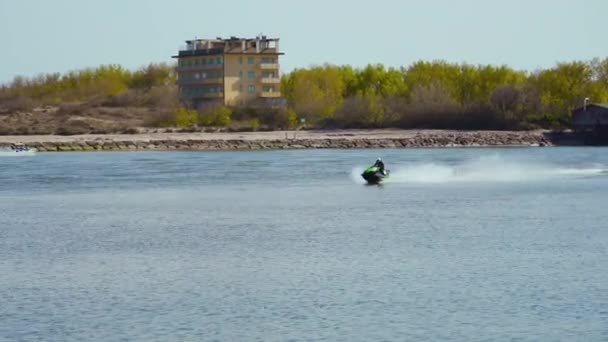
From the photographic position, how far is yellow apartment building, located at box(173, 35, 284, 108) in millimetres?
159375

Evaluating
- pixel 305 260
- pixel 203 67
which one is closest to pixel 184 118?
pixel 203 67

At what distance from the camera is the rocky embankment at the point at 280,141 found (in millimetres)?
130250

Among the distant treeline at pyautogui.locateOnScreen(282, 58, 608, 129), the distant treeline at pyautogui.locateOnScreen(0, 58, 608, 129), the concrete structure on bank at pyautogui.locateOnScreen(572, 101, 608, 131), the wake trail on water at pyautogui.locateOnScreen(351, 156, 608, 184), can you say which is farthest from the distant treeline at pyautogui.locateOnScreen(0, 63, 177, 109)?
the wake trail on water at pyautogui.locateOnScreen(351, 156, 608, 184)

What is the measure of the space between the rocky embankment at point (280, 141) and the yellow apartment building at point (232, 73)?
65.2ft

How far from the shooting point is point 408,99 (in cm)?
15788

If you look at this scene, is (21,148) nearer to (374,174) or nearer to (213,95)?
(213,95)

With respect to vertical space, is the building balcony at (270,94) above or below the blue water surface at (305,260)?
above

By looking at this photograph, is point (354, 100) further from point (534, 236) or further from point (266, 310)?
point (266, 310)

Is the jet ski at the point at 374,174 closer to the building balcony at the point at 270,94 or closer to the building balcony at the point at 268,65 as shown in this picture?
the building balcony at the point at 270,94

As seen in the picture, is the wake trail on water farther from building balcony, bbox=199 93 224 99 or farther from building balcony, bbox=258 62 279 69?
building balcony, bbox=258 62 279 69

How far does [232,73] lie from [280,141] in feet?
92.5

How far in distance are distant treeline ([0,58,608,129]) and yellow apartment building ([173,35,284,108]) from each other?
320 cm

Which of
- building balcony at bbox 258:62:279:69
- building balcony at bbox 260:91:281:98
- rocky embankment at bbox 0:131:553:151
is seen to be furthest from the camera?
building balcony at bbox 258:62:279:69

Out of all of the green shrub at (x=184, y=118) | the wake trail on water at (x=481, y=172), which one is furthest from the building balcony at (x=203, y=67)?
the wake trail on water at (x=481, y=172)
